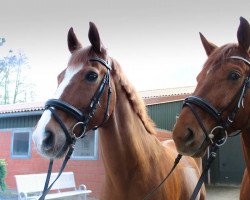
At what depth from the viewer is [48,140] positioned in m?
2.22

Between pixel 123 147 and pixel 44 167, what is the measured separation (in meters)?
9.93

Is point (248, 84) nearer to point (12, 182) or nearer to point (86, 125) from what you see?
point (86, 125)

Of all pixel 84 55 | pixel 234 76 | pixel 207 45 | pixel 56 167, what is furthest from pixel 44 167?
pixel 234 76

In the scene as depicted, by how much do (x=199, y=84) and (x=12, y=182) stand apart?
39.3 feet

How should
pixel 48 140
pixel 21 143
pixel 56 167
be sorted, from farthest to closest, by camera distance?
pixel 21 143 → pixel 56 167 → pixel 48 140

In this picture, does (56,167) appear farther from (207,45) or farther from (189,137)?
(189,137)

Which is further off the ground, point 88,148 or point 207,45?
point 207,45

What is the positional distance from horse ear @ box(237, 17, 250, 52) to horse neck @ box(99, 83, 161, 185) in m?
1.13

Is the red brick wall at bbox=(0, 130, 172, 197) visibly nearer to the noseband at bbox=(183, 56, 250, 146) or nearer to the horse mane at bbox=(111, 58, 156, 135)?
the horse mane at bbox=(111, 58, 156, 135)

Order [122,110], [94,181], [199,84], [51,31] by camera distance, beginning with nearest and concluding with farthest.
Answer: [199,84] → [122,110] → [94,181] → [51,31]

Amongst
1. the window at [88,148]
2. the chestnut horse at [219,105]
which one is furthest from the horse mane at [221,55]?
the window at [88,148]

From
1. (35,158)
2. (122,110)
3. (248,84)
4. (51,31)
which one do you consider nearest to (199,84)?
(248,84)

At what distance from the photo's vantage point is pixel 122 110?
2867 millimetres

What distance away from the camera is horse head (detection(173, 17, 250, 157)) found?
2115mm
